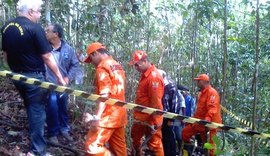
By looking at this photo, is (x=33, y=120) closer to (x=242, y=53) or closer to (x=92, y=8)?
(x=92, y=8)

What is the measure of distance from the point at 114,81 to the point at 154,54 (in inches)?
138

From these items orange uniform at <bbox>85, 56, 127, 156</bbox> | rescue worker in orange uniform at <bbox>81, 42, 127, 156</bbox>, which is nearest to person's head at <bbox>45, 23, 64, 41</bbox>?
rescue worker in orange uniform at <bbox>81, 42, 127, 156</bbox>

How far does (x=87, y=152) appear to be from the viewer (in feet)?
14.9

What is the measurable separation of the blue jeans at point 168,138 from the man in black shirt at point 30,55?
7.63 feet

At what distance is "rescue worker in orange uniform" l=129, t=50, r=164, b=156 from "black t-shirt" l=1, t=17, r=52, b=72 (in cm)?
165

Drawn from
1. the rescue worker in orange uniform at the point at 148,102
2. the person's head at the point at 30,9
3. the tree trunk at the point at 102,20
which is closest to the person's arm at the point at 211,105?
the rescue worker in orange uniform at the point at 148,102

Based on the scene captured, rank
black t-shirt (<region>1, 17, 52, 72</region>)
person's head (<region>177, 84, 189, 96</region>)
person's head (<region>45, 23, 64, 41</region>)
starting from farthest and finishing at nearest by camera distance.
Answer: person's head (<region>177, 84, 189, 96</region>) → person's head (<region>45, 23, 64, 41</region>) → black t-shirt (<region>1, 17, 52, 72</region>)

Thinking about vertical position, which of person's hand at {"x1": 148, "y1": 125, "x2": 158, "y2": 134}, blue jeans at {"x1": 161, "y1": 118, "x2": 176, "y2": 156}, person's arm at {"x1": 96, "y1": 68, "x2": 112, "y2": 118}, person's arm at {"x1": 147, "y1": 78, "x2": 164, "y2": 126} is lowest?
blue jeans at {"x1": 161, "y1": 118, "x2": 176, "y2": 156}

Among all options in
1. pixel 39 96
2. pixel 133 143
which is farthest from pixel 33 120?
pixel 133 143

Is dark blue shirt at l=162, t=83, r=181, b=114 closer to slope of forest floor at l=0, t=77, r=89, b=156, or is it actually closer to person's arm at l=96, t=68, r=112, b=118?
slope of forest floor at l=0, t=77, r=89, b=156

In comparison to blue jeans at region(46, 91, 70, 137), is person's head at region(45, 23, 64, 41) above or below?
above

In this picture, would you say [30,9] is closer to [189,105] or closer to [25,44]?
[25,44]

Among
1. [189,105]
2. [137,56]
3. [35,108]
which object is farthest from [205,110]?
[35,108]

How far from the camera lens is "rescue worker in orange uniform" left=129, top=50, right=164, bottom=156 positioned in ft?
18.2
